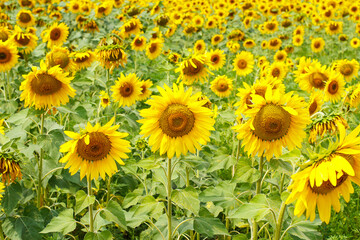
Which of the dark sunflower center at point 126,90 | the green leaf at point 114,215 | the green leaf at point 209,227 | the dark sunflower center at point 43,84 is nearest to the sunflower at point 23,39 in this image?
the dark sunflower center at point 126,90

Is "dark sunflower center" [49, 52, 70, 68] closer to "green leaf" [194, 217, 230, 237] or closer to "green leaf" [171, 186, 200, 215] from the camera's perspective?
"green leaf" [171, 186, 200, 215]

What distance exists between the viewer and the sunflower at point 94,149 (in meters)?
2.03

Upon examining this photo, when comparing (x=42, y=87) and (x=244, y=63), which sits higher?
(x=244, y=63)

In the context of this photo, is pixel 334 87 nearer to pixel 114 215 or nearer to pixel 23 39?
pixel 114 215

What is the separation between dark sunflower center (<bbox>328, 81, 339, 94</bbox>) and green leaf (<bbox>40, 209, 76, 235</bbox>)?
286 cm

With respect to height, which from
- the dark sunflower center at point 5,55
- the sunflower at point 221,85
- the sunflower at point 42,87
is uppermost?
the sunflower at point 221,85

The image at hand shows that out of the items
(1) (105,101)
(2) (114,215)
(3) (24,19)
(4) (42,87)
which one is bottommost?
(2) (114,215)

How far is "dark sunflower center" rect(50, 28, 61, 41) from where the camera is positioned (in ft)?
17.0

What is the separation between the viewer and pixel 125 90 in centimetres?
368

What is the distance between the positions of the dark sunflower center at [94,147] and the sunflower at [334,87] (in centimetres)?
253

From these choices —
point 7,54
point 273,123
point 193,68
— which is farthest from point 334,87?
point 7,54

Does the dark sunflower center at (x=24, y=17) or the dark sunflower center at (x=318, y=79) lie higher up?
the dark sunflower center at (x=24, y=17)

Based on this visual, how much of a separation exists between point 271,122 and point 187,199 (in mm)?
696

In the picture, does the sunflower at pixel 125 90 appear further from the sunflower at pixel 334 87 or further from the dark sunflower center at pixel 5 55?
the sunflower at pixel 334 87
